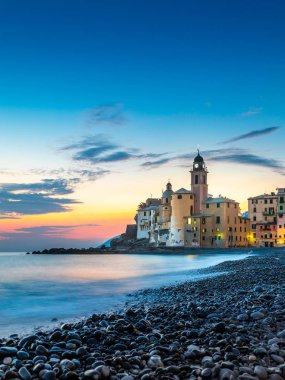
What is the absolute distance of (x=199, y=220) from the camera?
94625 millimetres

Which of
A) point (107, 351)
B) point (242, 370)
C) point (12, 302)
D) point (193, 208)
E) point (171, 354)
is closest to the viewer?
point (242, 370)

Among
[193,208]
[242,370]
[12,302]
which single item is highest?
[193,208]

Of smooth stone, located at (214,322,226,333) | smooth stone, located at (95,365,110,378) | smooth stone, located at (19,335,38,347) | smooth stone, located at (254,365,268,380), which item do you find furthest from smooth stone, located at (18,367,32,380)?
smooth stone, located at (214,322,226,333)

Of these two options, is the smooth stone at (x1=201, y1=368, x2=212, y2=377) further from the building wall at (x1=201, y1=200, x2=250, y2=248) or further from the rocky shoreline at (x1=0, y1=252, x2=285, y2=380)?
the building wall at (x1=201, y1=200, x2=250, y2=248)

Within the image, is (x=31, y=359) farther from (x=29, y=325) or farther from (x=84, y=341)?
(x=29, y=325)

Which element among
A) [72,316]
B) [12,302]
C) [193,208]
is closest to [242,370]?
[72,316]

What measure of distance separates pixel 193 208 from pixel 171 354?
93901mm

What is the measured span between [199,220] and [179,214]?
546 cm

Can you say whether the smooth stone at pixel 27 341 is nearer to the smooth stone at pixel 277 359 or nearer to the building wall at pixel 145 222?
the smooth stone at pixel 277 359

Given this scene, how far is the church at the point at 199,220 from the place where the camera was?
94625mm

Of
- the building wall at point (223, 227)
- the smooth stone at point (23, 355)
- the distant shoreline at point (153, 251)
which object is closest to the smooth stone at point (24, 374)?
Result: the smooth stone at point (23, 355)

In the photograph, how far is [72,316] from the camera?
41.1 ft

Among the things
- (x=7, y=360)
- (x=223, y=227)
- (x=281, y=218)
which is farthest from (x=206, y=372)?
(x=223, y=227)

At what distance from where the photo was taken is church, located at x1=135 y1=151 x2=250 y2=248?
94625mm
